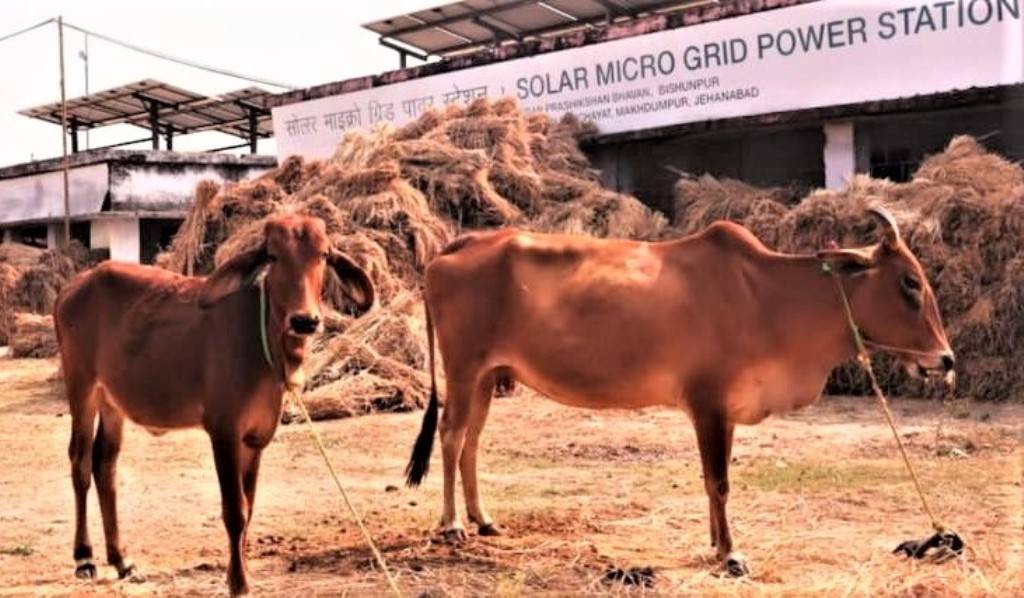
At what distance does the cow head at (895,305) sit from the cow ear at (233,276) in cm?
339

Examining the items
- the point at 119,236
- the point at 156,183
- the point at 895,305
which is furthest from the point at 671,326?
the point at 156,183

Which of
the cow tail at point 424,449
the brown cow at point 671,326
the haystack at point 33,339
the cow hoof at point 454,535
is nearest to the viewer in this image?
the brown cow at point 671,326

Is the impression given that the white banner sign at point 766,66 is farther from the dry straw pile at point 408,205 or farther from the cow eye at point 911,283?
the cow eye at point 911,283

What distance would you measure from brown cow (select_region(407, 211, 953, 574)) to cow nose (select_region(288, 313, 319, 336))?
6.35ft

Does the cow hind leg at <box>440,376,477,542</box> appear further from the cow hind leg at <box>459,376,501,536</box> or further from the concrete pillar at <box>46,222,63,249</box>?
the concrete pillar at <box>46,222,63,249</box>

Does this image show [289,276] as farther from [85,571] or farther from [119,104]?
[119,104]

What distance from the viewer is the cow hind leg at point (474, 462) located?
278 inches

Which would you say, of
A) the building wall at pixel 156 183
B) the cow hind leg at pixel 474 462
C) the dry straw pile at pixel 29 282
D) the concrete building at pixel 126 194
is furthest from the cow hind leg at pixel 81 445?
the concrete building at pixel 126 194

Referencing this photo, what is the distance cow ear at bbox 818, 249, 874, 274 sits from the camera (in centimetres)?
648

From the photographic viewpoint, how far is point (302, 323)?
5250 millimetres

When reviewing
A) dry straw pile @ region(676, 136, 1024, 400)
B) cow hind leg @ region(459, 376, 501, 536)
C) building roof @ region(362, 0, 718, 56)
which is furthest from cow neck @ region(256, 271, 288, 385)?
building roof @ region(362, 0, 718, 56)

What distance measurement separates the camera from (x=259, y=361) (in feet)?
18.5

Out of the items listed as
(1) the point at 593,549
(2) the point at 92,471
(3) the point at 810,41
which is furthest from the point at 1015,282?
(2) the point at 92,471

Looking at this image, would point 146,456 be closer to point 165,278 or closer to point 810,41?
point 165,278
